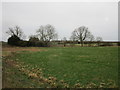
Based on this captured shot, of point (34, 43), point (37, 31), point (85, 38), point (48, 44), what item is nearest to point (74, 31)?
point (85, 38)

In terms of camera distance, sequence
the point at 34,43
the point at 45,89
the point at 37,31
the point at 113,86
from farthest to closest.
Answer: the point at 37,31, the point at 34,43, the point at 113,86, the point at 45,89

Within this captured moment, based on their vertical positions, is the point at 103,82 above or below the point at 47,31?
below

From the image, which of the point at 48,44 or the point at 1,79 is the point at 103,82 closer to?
the point at 1,79

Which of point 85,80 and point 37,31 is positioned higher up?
point 37,31

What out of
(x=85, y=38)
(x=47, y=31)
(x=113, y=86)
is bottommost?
(x=113, y=86)

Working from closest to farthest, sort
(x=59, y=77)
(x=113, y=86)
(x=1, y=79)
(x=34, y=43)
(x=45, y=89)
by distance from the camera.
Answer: (x=45, y=89)
(x=113, y=86)
(x=1, y=79)
(x=59, y=77)
(x=34, y=43)

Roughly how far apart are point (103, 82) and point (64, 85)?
1.72 metres

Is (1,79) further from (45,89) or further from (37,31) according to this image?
(37,31)

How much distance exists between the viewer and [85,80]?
4.83m

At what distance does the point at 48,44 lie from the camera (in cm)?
Answer: 3350

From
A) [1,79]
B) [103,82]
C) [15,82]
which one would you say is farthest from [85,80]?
[1,79]

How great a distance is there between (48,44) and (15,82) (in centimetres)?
2915

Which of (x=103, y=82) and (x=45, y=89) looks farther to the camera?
(x=103, y=82)

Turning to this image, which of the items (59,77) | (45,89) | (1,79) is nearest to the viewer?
(45,89)
